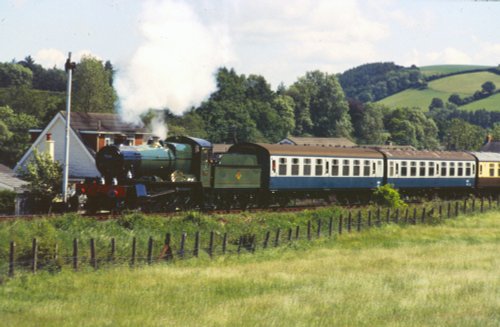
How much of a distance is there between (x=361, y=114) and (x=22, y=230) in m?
129

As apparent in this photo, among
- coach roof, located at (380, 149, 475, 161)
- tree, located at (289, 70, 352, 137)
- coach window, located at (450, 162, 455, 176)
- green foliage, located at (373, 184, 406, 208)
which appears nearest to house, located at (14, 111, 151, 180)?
coach roof, located at (380, 149, 475, 161)

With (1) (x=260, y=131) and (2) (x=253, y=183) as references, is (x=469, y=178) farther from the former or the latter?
(1) (x=260, y=131)

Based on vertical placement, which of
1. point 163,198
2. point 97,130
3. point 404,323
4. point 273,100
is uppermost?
point 273,100

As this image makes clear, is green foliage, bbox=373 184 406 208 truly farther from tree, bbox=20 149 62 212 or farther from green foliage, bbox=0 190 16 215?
green foliage, bbox=0 190 16 215

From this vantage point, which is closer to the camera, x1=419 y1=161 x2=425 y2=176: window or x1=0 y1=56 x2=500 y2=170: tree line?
x1=419 y1=161 x2=425 y2=176: window

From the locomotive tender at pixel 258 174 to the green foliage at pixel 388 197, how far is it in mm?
Answer: 1297

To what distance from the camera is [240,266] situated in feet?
93.4

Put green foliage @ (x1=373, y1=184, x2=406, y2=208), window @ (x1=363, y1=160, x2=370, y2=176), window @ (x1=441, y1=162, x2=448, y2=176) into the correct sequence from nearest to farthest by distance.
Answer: green foliage @ (x1=373, y1=184, x2=406, y2=208) → window @ (x1=363, y1=160, x2=370, y2=176) → window @ (x1=441, y1=162, x2=448, y2=176)

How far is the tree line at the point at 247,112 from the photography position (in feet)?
323

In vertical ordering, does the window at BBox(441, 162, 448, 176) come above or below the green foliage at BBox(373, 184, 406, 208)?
above

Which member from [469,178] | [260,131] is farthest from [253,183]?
[260,131]

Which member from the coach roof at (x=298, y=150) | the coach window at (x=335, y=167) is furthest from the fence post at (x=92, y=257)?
the coach window at (x=335, y=167)

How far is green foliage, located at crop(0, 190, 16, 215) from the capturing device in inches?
1427

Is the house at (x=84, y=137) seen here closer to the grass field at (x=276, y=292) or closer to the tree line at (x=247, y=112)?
the tree line at (x=247, y=112)
